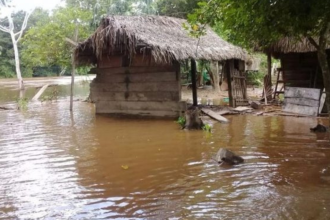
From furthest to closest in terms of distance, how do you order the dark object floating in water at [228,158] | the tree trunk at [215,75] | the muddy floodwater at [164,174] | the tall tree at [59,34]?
the tree trunk at [215,75], the tall tree at [59,34], the dark object floating in water at [228,158], the muddy floodwater at [164,174]

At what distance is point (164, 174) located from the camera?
559 cm

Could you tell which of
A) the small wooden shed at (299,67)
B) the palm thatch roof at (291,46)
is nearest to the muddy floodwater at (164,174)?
the palm thatch roof at (291,46)

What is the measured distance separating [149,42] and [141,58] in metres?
1.32

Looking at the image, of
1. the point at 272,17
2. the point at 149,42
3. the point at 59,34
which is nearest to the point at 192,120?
the point at 149,42

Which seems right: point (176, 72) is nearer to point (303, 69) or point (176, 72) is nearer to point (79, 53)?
point (79, 53)

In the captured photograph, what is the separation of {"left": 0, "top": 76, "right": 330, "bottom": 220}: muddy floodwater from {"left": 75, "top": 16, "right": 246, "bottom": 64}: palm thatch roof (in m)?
2.31

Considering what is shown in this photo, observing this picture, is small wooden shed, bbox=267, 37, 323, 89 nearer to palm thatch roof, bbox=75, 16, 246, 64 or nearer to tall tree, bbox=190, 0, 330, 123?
palm thatch roof, bbox=75, 16, 246, 64

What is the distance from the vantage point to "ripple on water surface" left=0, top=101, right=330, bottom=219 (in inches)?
165

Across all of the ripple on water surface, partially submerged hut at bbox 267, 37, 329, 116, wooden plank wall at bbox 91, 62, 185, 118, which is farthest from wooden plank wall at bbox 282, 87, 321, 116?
wooden plank wall at bbox 91, 62, 185, 118

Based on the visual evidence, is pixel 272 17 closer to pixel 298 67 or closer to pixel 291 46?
pixel 291 46

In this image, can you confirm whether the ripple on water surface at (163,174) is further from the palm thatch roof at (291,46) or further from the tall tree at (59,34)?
the tall tree at (59,34)

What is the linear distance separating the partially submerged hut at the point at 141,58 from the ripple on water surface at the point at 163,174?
5.96 feet

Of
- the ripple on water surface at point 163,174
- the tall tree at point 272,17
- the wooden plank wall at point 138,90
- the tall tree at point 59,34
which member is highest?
the tall tree at point 59,34

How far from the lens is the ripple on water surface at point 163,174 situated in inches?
165
